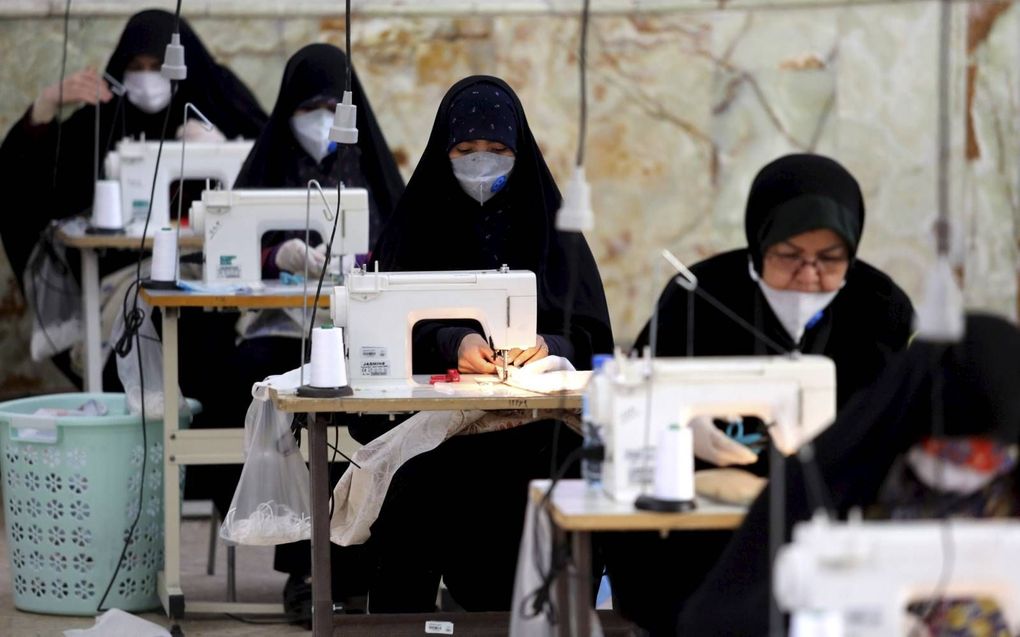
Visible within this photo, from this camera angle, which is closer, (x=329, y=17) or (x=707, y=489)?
(x=707, y=489)

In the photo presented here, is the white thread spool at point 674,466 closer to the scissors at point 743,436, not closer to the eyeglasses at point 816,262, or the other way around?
the scissors at point 743,436

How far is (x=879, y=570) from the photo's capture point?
262 cm

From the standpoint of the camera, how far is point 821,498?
3246 millimetres

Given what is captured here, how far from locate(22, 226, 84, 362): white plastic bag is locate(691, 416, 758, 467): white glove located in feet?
13.0

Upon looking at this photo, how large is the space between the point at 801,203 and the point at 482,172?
1246 millimetres

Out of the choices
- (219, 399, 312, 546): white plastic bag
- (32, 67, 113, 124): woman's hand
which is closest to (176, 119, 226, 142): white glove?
(32, 67, 113, 124): woman's hand

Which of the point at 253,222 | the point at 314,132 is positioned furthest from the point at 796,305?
the point at 314,132

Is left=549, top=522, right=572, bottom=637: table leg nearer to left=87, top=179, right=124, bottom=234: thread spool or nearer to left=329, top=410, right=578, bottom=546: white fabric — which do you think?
left=329, top=410, right=578, bottom=546: white fabric

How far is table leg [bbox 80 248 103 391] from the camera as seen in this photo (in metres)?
6.66

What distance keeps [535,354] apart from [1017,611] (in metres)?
2.08

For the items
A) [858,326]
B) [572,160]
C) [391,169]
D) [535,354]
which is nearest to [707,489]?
[858,326]

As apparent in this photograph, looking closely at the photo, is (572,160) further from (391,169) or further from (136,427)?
(136,427)

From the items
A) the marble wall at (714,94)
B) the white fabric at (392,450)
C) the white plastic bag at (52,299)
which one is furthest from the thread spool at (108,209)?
the white fabric at (392,450)

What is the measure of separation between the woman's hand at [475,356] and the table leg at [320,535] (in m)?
0.46
